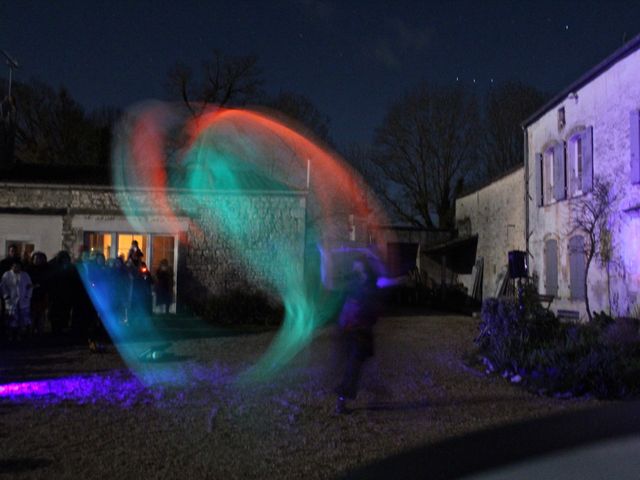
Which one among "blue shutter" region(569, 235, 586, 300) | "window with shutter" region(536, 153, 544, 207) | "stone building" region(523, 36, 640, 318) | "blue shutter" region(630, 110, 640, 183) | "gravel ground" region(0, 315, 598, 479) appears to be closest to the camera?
"gravel ground" region(0, 315, 598, 479)

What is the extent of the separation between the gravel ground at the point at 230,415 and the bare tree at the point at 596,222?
583 cm

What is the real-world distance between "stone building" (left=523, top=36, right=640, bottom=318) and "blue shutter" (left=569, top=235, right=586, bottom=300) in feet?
0.08

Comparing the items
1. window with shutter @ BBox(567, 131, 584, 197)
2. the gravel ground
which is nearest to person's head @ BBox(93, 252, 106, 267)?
the gravel ground

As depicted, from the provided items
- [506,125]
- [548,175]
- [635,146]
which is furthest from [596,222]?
[506,125]

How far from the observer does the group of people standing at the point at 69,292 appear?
36.7 feet

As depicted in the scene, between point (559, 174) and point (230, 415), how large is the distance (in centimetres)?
1324

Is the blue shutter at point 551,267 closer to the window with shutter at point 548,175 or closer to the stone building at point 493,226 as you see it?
the window with shutter at point 548,175

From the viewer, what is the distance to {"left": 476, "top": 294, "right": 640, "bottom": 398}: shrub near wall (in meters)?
8.24

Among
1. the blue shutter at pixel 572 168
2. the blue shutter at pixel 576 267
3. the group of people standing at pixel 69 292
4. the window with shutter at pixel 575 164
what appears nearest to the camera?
the group of people standing at pixel 69 292

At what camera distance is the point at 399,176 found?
3903cm

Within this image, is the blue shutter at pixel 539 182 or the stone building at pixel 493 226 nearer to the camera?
the blue shutter at pixel 539 182

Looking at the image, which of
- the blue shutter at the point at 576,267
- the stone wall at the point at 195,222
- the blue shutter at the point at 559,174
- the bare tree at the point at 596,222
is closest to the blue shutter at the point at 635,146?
the bare tree at the point at 596,222

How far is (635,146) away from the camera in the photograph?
1350 cm

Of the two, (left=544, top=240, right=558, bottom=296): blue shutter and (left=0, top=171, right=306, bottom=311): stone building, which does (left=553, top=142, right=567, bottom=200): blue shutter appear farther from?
(left=0, top=171, right=306, bottom=311): stone building
